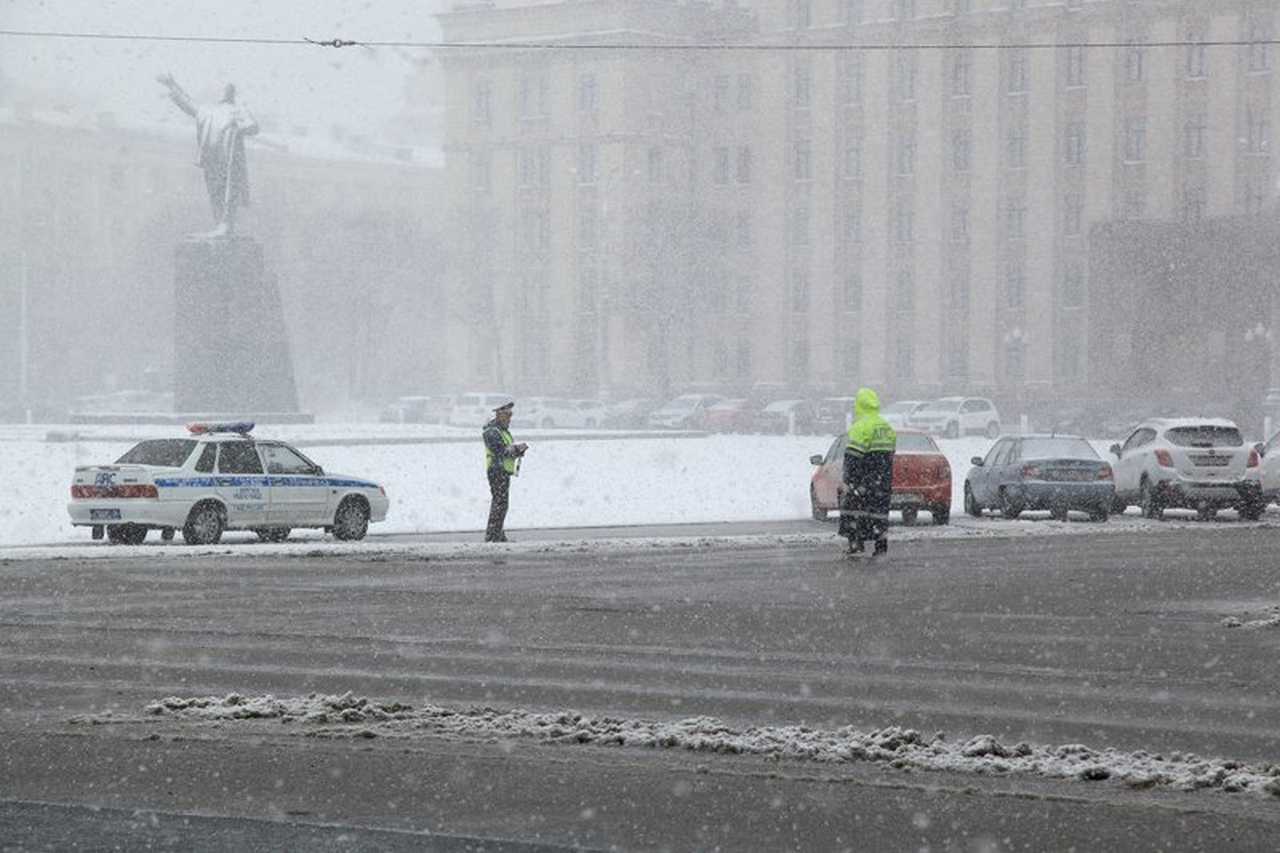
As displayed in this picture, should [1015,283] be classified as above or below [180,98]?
below

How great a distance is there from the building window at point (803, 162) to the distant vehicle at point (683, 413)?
21.7 metres

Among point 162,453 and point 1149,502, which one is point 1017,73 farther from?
point 162,453

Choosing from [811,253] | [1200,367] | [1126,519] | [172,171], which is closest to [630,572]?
[1126,519]

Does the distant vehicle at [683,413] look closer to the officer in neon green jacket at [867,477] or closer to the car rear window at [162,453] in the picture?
the car rear window at [162,453]

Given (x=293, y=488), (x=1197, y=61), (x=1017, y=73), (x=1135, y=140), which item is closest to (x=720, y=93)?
(x=1017, y=73)

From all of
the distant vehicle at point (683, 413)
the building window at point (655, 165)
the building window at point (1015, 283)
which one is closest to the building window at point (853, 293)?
the building window at point (1015, 283)

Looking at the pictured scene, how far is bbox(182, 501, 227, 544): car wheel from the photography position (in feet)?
85.9

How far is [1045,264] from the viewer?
340ft

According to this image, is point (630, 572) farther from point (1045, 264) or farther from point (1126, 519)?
point (1045, 264)

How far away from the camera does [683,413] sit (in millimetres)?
92375

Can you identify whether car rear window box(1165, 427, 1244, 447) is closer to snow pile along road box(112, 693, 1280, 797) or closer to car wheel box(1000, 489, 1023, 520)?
car wheel box(1000, 489, 1023, 520)

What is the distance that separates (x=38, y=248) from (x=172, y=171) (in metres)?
15.5

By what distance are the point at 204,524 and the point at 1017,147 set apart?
82317mm

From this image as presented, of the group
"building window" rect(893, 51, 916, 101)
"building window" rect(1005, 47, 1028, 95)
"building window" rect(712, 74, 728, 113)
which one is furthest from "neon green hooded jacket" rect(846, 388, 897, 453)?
"building window" rect(712, 74, 728, 113)
